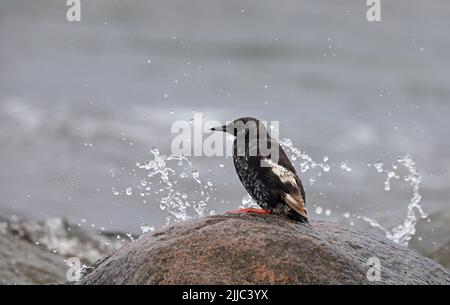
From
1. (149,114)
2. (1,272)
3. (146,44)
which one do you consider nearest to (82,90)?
(149,114)

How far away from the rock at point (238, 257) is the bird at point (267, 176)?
0.35 feet

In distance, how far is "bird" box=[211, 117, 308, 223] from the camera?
5.20 meters

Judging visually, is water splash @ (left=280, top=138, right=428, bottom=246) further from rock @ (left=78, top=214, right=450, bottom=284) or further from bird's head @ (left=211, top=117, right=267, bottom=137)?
rock @ (left=78, top=214, right=450, bottom=284)

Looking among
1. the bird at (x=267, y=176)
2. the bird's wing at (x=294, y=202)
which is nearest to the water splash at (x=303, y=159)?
the bird at (x=267, y=176)

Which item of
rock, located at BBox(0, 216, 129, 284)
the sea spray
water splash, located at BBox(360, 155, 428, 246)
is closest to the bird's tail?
rock, located at BBox(0, 216, 129, 284)

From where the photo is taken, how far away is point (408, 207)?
10922 millimetres

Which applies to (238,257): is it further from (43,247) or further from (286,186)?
(43,247)

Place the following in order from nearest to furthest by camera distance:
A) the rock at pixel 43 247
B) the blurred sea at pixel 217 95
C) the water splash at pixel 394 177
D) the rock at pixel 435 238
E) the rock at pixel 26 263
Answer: the rock at pixel 26 263 < the rock at pixel 43 247 < the rock at pixel 435 238 < the water splash at pixel 394 177 < the blurred sea at pixel 217 95

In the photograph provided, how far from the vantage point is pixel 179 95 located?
13.4 meters

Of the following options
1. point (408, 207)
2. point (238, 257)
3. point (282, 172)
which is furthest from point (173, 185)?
point (238, 257)

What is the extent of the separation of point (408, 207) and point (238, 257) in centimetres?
679

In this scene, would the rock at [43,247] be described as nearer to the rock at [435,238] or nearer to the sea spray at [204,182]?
the sea spray at [204,182]

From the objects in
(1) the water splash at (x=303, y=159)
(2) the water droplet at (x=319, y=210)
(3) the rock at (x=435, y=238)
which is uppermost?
(1) the water splash at (x=303, y=159)

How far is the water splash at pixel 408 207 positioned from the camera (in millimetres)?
9508
